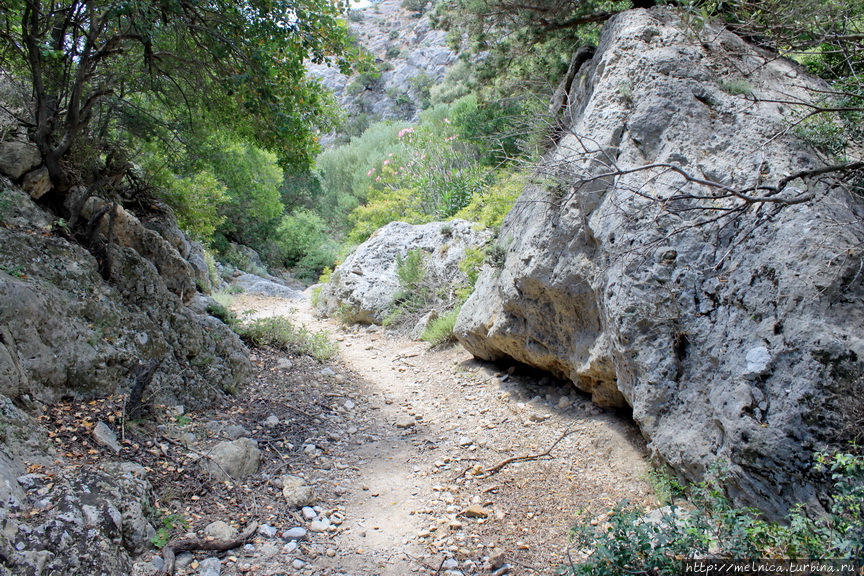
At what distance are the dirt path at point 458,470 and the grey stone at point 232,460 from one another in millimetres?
406

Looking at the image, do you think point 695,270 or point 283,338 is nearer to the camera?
point 695,270

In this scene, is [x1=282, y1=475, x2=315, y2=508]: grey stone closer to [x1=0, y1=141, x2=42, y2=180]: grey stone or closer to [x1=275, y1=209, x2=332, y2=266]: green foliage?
[x1=0, y1=141, x2=42, y2=180]: grey stone

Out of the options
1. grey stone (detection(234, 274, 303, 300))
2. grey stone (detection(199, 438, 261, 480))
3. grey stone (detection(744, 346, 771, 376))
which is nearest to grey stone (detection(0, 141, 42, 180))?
grey stone (detection(199, 438, 261, 480))

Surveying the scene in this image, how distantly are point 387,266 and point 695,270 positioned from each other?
6907 millimetres

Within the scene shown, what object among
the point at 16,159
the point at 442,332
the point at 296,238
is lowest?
the point at 296,238

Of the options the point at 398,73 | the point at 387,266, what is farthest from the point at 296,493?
the point at 398,73

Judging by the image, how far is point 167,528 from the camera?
2.81 meters

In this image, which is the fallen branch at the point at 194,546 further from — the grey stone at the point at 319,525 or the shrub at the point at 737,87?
the shrub at the point at 737,87

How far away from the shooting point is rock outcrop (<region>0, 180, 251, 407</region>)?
3.26 meters

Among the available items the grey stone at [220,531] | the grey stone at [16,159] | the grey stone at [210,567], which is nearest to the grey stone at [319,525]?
the grey stone at [220,531]

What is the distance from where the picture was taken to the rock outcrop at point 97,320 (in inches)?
128

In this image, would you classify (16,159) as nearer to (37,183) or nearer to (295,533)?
(37,183)

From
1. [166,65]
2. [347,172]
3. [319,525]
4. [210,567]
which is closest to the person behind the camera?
[210,567]

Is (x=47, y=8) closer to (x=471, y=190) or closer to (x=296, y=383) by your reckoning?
(x=296, y=383)
